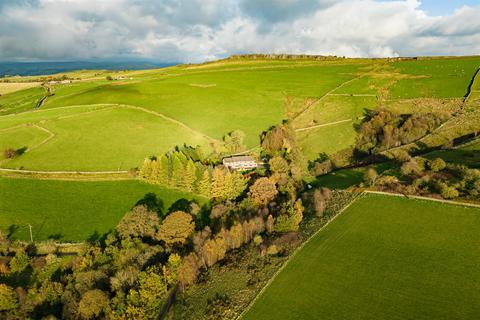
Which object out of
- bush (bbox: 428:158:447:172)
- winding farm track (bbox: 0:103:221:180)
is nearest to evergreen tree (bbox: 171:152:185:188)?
winding farm track (bbox: 0:103:221:180)

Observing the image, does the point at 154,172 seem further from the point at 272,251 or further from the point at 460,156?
the point at 460,156

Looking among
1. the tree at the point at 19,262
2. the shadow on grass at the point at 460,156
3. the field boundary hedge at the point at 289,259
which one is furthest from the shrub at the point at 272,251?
the shadow on grass at the point at 460,156

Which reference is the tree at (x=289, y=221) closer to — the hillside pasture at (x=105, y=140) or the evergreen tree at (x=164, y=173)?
the evergreen tree at (x=164, y=173)

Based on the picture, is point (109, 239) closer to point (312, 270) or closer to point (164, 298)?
point (164, 298)

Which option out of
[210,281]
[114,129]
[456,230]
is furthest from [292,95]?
[210,281]

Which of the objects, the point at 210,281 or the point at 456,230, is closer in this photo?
the point at 210,281
